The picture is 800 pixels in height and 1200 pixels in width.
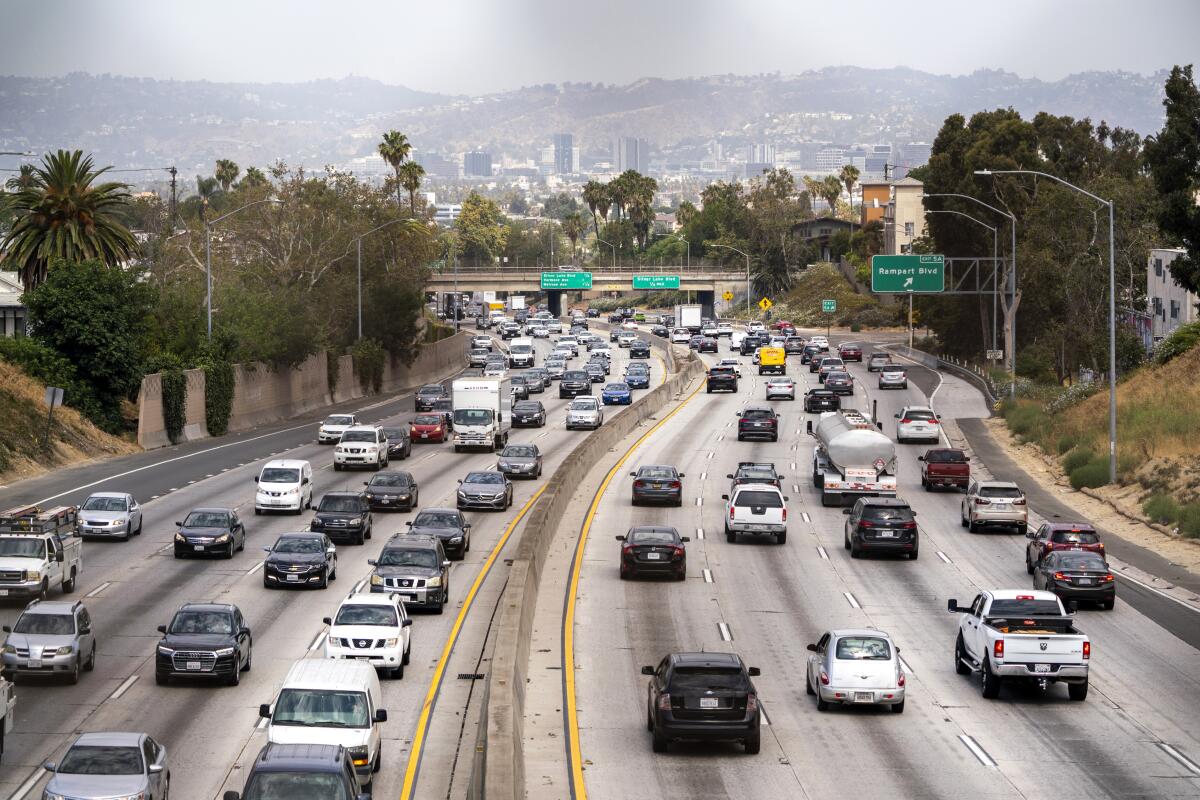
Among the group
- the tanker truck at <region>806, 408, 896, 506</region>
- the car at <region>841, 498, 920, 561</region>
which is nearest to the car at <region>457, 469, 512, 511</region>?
the tanker truck at <region>806, 408, 896, 506</region>

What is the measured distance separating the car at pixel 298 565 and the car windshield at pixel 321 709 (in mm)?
15155

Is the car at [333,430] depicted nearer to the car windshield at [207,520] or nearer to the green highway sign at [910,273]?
the car windshield at [207,520]

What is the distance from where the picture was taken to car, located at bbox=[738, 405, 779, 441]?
73.6 meters

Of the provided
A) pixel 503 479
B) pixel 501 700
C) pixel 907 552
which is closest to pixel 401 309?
pixel 503 479

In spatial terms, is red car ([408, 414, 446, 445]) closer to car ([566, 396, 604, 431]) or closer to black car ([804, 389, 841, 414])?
car ([566, 396, 604, 431])

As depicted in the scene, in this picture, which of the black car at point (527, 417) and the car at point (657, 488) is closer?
the car at point (657, 488)

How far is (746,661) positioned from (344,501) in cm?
1745

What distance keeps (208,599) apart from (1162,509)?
30068mm

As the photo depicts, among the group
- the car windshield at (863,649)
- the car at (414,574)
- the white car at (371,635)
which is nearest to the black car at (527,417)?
the car at (414,574)

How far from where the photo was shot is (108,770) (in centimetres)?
1936

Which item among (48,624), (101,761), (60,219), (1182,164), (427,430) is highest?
(1182,164)

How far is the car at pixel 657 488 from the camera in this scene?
5316 cm

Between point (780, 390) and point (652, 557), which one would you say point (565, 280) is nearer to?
point (780, 390)

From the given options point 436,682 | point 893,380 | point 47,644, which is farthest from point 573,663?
point 893,380
